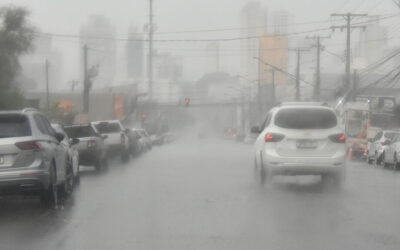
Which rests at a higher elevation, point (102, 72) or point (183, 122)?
point (102, 72)

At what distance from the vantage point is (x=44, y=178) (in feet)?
37.7

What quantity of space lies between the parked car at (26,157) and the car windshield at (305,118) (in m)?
5.15

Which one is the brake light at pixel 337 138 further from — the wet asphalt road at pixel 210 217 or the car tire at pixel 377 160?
the car tire at pixel 377 160

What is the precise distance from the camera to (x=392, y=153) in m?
24.4

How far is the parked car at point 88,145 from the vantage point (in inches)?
850

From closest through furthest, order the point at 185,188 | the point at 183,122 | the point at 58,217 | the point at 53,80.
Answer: the point at 58,217, the point at 185,188, the point at 53,80, the point at 183,122

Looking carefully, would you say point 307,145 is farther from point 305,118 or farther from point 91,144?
point 91,144

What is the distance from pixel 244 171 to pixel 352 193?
6.60 metres

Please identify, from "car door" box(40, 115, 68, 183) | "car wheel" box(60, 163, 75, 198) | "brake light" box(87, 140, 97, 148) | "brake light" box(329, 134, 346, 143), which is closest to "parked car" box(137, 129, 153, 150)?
"brake light" box(87, 140, 97, 148)

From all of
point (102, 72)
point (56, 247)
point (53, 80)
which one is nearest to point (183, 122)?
point (102, 72)

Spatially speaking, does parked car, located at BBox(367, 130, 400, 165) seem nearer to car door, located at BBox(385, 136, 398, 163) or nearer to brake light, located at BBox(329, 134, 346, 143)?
car door, located at BBox(385, 136, 398, 163)

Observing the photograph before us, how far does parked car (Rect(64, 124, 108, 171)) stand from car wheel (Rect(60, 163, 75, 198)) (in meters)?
6.21

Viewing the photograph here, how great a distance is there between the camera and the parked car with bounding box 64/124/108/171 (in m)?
21.6

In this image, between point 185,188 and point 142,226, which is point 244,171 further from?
point 142,226
